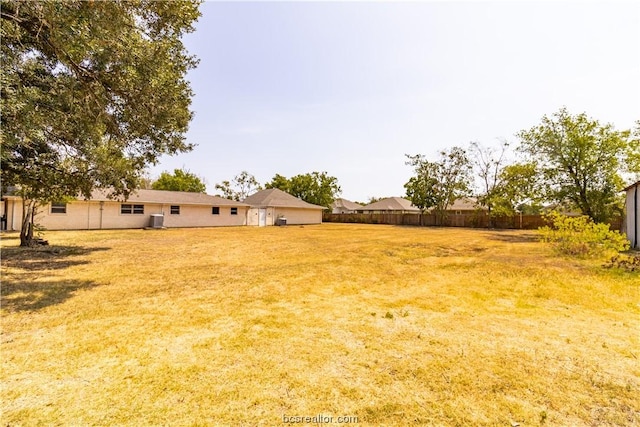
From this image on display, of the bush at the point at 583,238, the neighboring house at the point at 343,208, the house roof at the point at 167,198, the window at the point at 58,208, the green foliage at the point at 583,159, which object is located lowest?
the bush at the point at 583,238

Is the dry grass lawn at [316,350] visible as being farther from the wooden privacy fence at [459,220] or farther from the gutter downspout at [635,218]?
the wooden privacy fence at [459,220]

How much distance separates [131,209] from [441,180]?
104 ft

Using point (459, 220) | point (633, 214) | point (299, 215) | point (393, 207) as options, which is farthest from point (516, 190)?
point (393, 207)

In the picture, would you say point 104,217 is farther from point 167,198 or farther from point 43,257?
point 43,257

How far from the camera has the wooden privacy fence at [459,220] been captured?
30375mm

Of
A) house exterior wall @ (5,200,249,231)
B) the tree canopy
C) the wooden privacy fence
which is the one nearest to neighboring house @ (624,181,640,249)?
the wooden privacy fence

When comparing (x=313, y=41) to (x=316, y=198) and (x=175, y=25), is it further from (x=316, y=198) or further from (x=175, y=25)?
(x=316, y=198)

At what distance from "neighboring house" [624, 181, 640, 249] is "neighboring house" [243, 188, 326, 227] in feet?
85.1

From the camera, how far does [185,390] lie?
8.80 ft

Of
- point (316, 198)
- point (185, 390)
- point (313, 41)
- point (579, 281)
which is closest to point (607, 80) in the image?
point (579, 281)

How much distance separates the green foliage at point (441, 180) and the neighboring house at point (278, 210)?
12.7 meters

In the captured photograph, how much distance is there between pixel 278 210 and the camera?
1300 inches

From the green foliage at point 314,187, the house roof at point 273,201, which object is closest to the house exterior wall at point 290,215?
the house roof at point 273,201

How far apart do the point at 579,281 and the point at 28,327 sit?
10.8m
